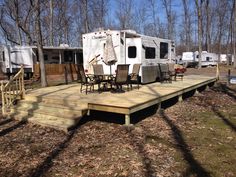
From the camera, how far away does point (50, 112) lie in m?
6.75

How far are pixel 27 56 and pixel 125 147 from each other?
14.7 meters

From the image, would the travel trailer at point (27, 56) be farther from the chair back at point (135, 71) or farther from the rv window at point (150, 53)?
the chair back at point (135, 71)

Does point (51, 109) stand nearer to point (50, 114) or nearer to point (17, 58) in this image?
point (50, 114)

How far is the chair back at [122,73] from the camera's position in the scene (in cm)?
772

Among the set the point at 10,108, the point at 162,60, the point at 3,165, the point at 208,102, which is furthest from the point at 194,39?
the point at 3,165

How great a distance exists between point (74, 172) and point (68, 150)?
88 cm

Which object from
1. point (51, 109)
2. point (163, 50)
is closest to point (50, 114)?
point (51, 109)

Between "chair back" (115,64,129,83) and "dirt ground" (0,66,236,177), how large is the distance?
121cm

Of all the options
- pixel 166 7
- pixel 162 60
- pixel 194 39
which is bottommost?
pixel 162 60

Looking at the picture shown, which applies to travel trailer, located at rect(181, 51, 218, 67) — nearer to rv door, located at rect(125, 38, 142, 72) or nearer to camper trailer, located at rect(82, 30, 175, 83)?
camper trailer, located at rect(82, 30, 175, 83)

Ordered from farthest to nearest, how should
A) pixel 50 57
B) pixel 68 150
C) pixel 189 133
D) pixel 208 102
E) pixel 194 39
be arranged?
pixel 194 39, pixel 50 57, pixel 208 102, pixel 189 133, pixel 68 150

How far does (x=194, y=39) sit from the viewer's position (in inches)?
1831

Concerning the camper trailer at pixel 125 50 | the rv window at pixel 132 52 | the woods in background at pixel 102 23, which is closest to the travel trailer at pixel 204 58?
the woods in background at pixel 102 23

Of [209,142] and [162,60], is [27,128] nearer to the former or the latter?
[209,142]
